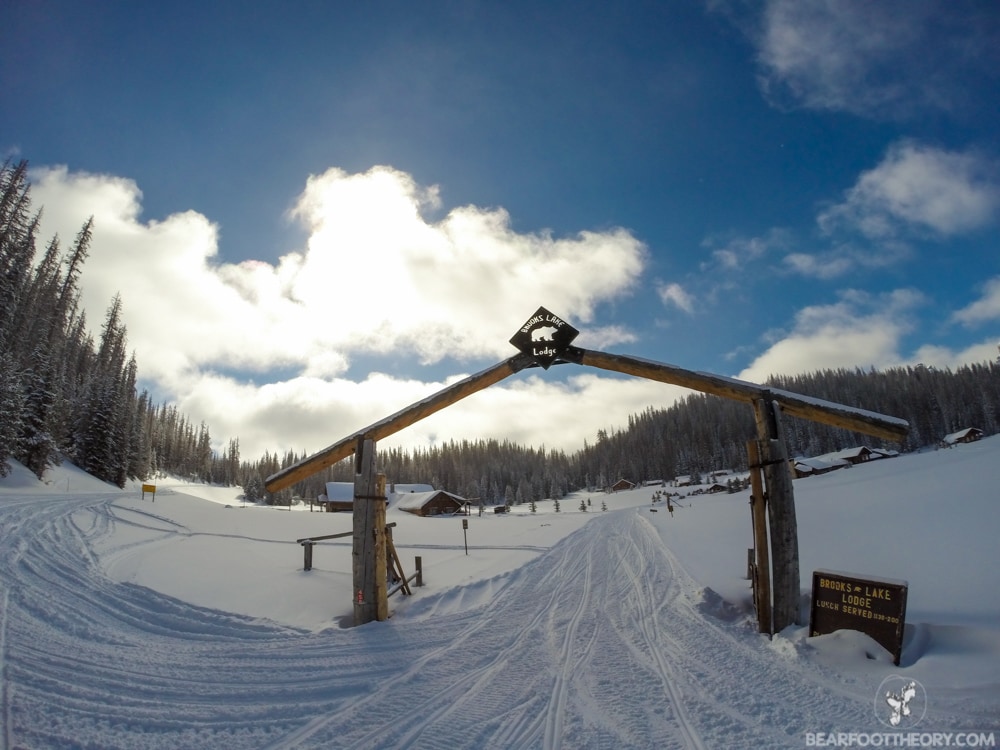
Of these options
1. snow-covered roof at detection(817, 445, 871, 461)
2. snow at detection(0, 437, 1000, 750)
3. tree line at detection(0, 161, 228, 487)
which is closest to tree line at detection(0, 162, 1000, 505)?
tree line at detection(0, 161, 228, 487)

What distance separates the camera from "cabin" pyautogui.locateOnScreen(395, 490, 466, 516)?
6022cm

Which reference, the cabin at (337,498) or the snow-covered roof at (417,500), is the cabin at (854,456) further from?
the cabin at (337,498)

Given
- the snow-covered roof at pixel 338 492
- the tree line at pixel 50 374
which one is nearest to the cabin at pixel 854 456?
the snow-covered roof at pixel 338 492

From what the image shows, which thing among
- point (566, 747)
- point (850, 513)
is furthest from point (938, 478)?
point (566, 747)

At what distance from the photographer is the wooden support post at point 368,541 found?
8047mm

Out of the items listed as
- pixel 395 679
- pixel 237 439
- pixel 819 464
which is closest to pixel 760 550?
pixel 395 679

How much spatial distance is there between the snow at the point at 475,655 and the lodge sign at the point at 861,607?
6.8 inches

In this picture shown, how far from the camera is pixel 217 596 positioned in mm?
9312

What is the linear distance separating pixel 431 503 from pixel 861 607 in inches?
2320

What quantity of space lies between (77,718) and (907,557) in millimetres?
14365

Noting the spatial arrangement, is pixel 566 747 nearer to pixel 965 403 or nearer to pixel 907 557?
pixel 907 557

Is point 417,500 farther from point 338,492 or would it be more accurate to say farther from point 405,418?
point 405,418

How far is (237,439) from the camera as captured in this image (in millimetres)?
142000

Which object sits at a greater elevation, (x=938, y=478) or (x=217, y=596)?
(x=938, y=478)
